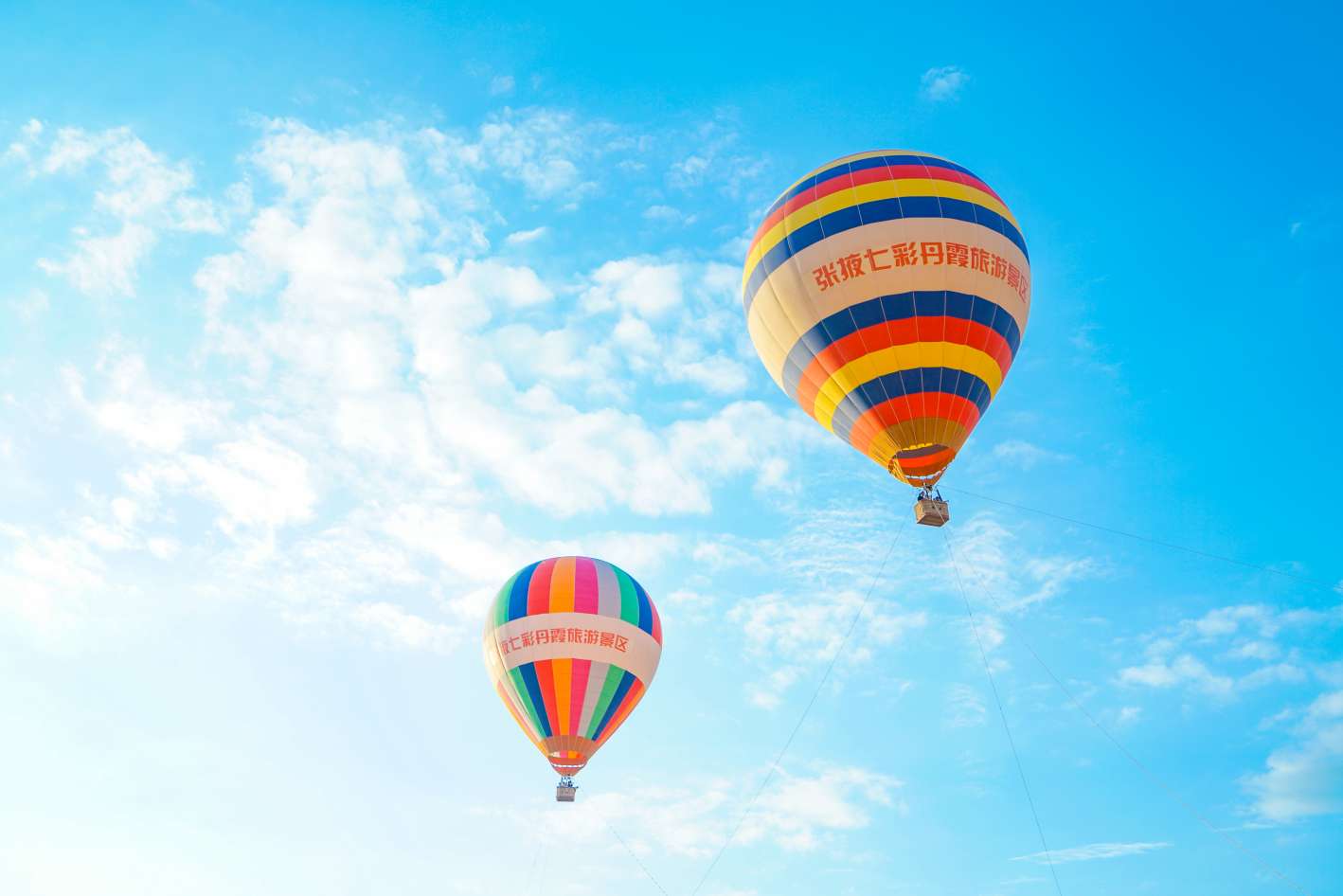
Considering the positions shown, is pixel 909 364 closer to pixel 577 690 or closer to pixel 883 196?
pixel 883 196

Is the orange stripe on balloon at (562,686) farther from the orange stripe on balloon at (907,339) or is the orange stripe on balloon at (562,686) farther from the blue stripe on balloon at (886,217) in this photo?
the blue stripe on balloon at (886,217)

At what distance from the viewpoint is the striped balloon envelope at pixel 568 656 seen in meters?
27.2

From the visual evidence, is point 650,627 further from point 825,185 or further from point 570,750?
point 825,185

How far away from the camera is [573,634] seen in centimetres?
2736

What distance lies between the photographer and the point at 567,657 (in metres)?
27.1

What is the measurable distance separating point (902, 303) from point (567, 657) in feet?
45.3

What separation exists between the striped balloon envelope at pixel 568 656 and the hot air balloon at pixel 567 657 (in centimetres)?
3

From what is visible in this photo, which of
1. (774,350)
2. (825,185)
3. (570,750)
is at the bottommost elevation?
(570,750)

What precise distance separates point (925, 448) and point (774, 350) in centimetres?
376

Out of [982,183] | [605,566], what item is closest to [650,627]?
[605,566]

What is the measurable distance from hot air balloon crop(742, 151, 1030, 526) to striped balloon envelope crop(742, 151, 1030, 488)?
0.07ft

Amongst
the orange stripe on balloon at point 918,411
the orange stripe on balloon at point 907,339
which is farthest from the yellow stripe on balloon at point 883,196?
the orange stripe on balloon at point 918,411

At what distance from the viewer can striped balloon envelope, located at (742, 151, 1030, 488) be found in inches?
742

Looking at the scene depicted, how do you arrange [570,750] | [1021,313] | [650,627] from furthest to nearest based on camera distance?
[650,627], [570,750], [1021,313]
